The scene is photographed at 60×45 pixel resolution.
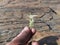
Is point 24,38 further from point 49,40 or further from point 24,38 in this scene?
point 49,40

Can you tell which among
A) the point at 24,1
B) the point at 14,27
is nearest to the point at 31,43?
the point at 14,27

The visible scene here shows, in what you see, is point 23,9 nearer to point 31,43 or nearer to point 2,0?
point 2,0

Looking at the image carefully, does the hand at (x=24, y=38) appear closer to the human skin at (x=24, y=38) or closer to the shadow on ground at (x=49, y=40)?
the human skin at (x=24, y=38)

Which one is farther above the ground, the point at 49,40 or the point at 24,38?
the point at 24,38

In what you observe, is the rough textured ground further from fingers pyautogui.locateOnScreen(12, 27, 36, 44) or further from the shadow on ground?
fingers pyautogui.locateOnScreen(12, 27, 36, 44)

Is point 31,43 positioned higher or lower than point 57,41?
higher

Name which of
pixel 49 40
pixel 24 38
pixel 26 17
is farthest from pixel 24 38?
pixel 26 17

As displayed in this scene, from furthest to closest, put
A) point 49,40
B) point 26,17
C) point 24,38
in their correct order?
1. point 26,17
2. point 49,40
3. point 24,38

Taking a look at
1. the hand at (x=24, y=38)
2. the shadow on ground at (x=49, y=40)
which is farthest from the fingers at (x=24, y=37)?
the shadow on ground at (x=49, y=40)
